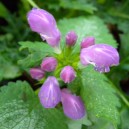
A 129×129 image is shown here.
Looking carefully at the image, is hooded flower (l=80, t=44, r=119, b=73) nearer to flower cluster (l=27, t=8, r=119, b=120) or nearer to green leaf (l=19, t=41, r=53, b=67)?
flower cluster (l=27, t=8, r=119, b=120)

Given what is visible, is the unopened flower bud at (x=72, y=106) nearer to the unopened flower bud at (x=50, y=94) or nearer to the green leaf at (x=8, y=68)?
the unopened flower bud at (x=50, y=94)

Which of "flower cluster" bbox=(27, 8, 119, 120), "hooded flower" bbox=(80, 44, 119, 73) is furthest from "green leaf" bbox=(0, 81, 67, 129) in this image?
"hooded flower" bbox=(80, 44, 119, 73)

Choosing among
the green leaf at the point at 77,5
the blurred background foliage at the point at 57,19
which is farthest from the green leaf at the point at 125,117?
the green leaf at the point at 77,5

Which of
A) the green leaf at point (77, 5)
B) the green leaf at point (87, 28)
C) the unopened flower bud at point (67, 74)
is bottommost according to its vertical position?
the green leaf at point (87, 28)

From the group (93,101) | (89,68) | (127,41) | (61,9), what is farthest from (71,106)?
(61,9)

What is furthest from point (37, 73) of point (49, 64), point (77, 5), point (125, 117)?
point (77, 5)

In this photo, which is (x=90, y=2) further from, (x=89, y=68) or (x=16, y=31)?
Result: (x=89, y=68)
